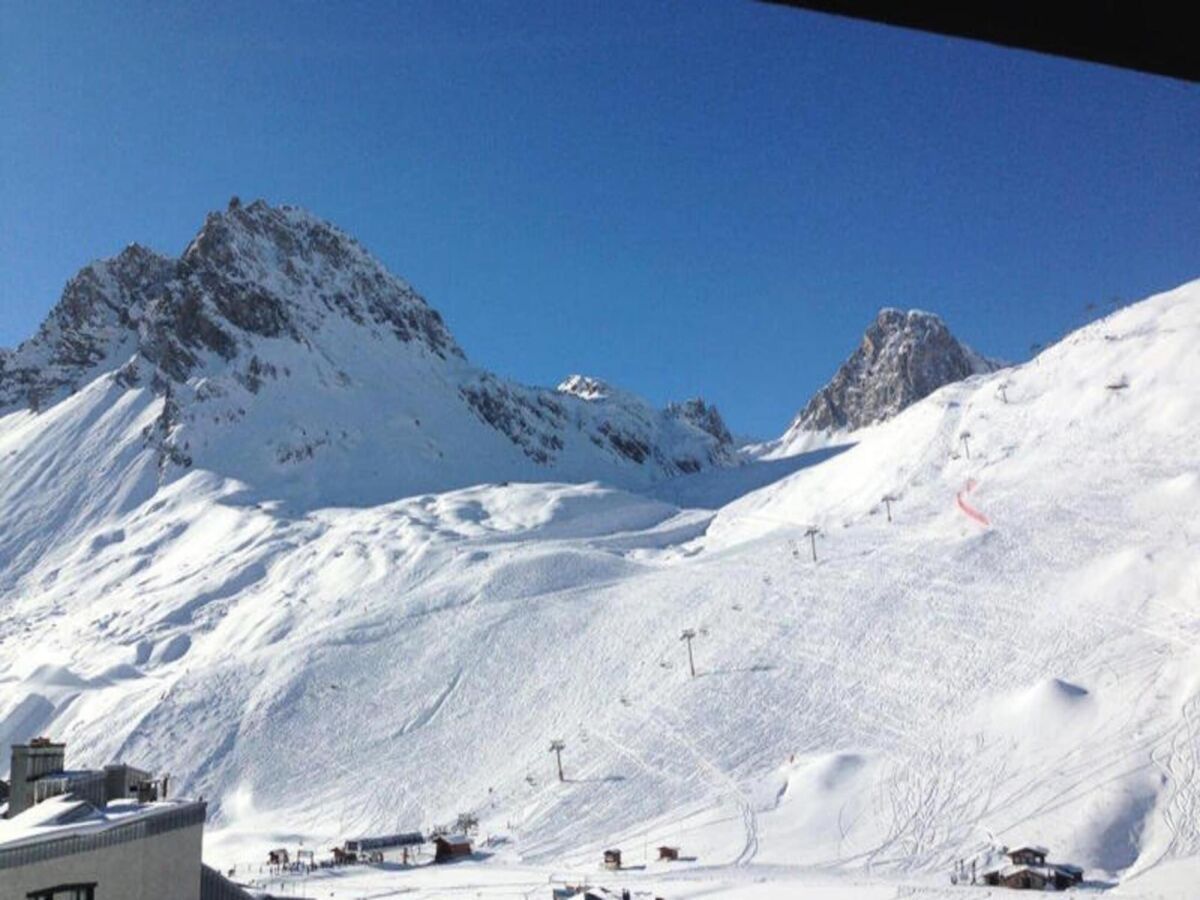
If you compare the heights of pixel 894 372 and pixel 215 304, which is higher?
pixel 894 372

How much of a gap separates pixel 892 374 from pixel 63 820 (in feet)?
585

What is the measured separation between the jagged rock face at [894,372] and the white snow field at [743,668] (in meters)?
93.9

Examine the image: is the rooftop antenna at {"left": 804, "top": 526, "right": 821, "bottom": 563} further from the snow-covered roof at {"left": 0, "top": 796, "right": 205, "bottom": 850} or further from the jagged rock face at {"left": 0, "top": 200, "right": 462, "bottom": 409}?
the jagged rock face at {"left": 0, "top": 200, "right": 462, "bottom": 409}

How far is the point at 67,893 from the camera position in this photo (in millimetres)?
13633

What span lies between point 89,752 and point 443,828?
74.6 feet

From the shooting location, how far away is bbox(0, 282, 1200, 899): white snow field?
119 feet

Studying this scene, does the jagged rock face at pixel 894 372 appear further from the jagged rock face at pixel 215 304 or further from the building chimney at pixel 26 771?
the building chimney at pixel 26 771

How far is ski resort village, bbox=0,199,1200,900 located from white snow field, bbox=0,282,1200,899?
20 centimetres

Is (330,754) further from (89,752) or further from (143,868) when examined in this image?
(143,868)

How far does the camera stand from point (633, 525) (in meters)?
90.8

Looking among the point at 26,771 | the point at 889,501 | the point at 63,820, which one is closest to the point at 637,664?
the point at 889,501

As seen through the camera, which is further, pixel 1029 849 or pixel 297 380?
pixel 297 380

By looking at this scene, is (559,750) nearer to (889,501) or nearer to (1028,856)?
(1028,856)

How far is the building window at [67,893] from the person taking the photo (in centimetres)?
1327
